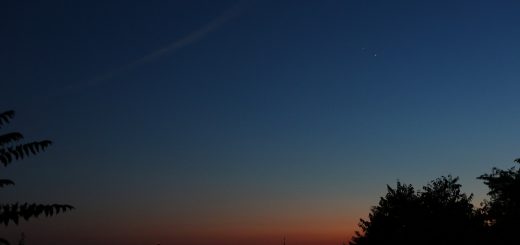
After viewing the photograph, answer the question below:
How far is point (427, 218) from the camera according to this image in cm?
5034

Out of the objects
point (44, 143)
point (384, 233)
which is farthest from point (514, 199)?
point (44, 143)

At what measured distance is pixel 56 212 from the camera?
541 centimetres

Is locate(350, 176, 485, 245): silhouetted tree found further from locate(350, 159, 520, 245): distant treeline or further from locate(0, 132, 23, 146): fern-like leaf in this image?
locate(0, 132, 23, 146): fern-like leaf

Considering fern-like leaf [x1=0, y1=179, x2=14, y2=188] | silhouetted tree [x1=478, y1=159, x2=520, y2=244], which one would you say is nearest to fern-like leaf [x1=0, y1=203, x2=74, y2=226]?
fern-like leaf [x1=0, y1=179, x2=14, y2=188]

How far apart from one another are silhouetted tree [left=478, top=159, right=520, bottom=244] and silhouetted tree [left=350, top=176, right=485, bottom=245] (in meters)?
2.27

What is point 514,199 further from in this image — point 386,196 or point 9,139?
point 9,139

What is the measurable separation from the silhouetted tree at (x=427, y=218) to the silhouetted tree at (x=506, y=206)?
89.5 inches

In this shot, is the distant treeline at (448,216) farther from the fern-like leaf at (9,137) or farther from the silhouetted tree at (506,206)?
the fern-like leaf at (9,137)

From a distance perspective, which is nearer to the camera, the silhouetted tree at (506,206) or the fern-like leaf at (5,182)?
the fern-like leaf at (5,182)

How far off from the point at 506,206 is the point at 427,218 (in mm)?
7206

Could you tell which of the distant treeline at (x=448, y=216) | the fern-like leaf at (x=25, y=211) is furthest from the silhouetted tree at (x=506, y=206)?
the fern-like leaf at (x=25, y=211)

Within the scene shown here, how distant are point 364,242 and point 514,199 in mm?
28131

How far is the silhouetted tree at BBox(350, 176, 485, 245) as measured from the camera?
47188 mm

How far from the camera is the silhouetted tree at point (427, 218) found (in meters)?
47.2
